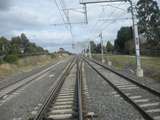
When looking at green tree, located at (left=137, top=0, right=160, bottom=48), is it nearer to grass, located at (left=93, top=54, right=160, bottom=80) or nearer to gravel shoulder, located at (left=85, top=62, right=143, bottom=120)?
grass, located at (left=93, top=54, right=160, bottom=80)

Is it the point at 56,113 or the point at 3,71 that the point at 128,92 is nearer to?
the point at 56,113

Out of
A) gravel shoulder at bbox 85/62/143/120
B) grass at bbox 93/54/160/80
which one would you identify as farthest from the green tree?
gravel shoulder at bbox 85/62/143/120

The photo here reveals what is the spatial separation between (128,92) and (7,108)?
5.69 meters

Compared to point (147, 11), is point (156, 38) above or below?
below

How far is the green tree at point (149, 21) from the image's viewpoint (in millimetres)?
88625

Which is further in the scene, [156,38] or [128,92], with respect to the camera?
[156,38]

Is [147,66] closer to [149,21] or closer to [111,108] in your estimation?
[111,108]

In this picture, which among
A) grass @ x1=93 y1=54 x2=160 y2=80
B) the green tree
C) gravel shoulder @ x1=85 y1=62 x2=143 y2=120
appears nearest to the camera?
gravel shoulder @ x1=85 y1=62 x2=143 y2=120

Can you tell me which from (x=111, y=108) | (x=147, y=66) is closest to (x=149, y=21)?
(x=147, y=66)

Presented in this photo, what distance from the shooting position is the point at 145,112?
11266mm

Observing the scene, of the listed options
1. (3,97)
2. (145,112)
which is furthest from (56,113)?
(3,97)

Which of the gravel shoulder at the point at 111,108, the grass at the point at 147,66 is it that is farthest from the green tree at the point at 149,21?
the gravel shoulder at the point at 111,108

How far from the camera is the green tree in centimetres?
8862

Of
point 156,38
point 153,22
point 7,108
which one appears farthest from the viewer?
point 153,22
